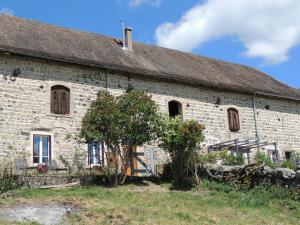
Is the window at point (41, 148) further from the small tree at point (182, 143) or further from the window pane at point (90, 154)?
the small tree at point (182, 143)

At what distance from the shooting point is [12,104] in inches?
597

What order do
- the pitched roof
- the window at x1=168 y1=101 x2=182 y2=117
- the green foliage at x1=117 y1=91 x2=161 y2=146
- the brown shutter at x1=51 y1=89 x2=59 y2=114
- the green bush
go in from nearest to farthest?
the green bush < the green foliage at x1=117 y1=91 x2=161 y2=146 < the brown shutter at x1=51 y1=89 x2=59 y2=114 < the pitched roof < the window at x1=168 y1=101 x2=182 y2=117

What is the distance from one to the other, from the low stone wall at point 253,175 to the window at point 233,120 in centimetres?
660

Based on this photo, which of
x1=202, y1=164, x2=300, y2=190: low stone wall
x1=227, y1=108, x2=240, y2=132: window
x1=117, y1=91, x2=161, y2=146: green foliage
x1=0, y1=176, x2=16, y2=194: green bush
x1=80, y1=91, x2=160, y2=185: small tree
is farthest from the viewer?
x1=227, y1=108, x2=240, y2=132: window

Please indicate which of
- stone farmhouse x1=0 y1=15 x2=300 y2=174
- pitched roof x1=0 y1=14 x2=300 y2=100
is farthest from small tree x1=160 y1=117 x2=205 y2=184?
pitched roof x1=0 y1=14 x2=300 y2=100

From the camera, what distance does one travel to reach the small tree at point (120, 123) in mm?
13758

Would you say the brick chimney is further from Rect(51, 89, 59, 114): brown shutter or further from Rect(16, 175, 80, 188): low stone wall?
Rect(16, 175, 80, 188): low stone wall

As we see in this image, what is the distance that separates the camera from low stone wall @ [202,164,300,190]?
12.6 meters

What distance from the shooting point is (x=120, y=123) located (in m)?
13.9

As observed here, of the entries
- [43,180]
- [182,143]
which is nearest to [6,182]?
[43,180]

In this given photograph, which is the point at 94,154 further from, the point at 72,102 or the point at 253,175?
the point at 253,175

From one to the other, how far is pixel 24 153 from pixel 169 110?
7116 millimetres

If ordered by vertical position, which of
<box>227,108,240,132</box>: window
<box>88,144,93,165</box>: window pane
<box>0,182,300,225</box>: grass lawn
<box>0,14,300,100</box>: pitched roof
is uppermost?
<box>0,14,300,100</box>: pitched roof

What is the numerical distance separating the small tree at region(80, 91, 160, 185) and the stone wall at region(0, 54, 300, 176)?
2.22 meters
